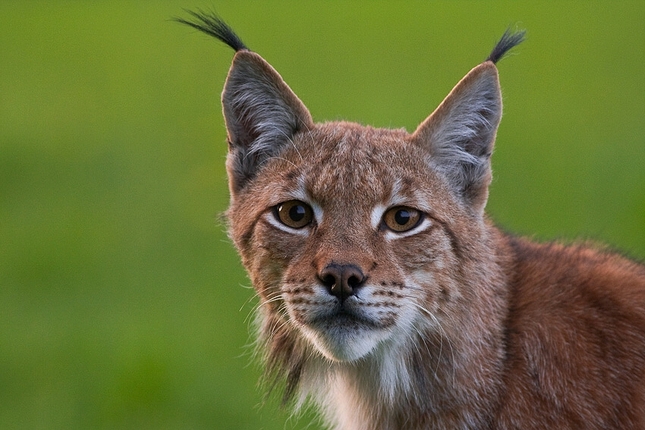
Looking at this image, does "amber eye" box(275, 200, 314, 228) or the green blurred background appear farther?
the green blurred background

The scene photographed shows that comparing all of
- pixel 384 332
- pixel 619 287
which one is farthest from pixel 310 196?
pixel 619 287

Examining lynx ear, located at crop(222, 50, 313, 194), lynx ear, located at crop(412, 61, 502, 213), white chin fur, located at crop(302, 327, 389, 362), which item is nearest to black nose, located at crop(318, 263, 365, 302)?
white chin fur, located at crop(302, 327, 389, 362)

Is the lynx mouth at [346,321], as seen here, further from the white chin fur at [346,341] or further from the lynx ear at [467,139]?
the lynx ear at [467,139]

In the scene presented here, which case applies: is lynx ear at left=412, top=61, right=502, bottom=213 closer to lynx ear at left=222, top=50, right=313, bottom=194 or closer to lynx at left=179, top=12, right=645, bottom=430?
lynx at left=179, top=12, right=645, bottom=430

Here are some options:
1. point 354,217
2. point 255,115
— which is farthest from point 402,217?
point 255,115

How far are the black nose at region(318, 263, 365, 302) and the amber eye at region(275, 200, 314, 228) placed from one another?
62 cm

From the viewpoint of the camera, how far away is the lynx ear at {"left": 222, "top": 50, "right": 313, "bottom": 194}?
293 inches

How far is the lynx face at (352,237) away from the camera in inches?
256

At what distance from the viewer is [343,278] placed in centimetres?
638

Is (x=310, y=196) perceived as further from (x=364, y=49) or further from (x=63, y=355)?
(x=364, y=49)

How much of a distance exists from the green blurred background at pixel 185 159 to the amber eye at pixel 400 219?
1.44 metres

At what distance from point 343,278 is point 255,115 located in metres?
1.72

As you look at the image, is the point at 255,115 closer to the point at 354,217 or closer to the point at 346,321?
the point at 354,217

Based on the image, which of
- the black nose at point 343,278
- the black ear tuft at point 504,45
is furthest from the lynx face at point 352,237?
the black ear tuft at point 504,45
